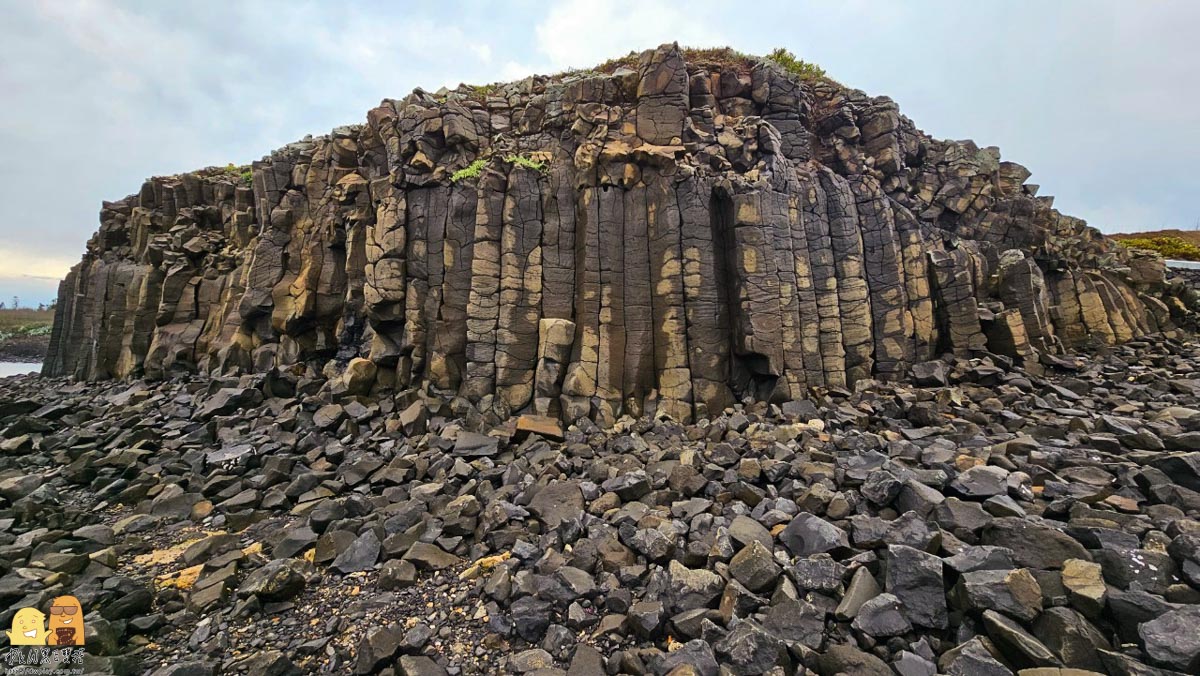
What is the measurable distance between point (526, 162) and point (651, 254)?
195 inches

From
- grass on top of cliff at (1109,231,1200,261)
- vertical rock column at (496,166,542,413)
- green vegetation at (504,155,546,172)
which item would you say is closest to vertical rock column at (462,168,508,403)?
vertical rock column at (496,166,542,413)

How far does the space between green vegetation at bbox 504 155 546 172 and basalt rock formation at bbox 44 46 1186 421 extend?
0.05 m

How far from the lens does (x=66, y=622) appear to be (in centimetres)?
605

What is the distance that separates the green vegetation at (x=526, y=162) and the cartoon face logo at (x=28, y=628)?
1342 cm

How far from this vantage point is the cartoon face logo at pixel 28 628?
234 inches

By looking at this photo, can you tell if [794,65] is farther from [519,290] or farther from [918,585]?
[918,585]

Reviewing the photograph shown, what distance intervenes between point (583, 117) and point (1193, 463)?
607 inches

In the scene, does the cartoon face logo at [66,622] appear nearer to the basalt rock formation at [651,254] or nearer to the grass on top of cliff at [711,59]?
the basalt rock formation at [651,254]

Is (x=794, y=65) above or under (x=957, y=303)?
above

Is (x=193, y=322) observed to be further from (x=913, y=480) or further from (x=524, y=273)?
(x=913, y=480)

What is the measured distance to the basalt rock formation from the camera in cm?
1368

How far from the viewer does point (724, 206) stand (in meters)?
14.3

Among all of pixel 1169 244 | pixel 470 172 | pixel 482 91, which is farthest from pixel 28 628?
pixel 1169 244

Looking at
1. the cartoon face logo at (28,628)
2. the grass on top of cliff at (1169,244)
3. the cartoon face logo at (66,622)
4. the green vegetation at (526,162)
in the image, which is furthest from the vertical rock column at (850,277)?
the grass on top of cliff at (1169,244)
